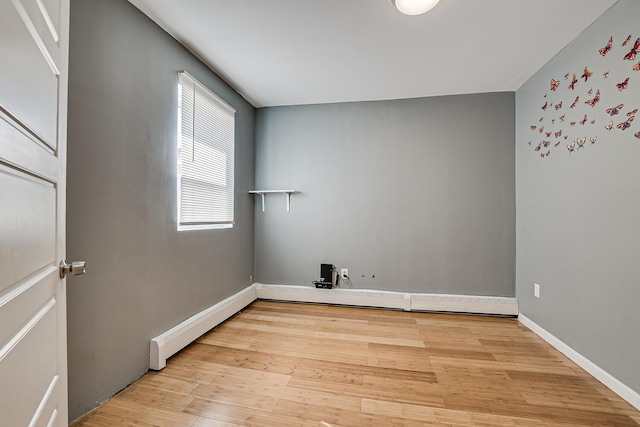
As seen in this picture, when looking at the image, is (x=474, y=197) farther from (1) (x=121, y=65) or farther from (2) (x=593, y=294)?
(1) (x=121, y=65)

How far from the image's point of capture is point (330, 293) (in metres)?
3.36

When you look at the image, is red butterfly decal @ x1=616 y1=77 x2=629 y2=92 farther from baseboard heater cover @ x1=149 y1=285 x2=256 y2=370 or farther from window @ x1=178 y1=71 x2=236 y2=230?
baseboard heater cover @ x1=149 y1=285 x2=256 y2=370

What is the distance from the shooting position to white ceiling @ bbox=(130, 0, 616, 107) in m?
1.82

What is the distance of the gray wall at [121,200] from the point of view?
145cm

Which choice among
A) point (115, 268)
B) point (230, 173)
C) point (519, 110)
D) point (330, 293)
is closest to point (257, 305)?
point (330, 293)

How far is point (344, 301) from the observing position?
3328 millimetres

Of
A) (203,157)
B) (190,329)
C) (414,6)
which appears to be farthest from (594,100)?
(190,329)

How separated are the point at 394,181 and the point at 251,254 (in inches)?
77.6

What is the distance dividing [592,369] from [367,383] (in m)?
1.55

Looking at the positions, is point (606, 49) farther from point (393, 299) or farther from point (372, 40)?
point (393, 299)

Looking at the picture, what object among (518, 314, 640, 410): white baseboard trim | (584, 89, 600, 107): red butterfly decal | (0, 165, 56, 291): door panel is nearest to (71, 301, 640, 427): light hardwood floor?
(518, 314, 640, 410): white baseboard trim

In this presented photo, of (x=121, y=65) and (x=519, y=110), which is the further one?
(x=519, y=110)

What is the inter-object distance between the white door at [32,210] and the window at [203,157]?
53.6 inches

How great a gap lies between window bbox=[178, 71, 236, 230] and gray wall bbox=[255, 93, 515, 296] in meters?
0.69
